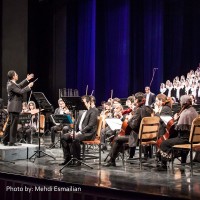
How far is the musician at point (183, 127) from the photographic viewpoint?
6.67m

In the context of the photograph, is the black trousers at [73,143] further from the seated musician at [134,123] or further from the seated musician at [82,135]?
the seated musician at [134,123]

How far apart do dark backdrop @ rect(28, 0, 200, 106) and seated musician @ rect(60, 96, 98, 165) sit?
8.33m

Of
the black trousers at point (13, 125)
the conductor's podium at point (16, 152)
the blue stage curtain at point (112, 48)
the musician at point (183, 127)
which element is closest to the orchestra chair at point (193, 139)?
the musician at point (183, 127)

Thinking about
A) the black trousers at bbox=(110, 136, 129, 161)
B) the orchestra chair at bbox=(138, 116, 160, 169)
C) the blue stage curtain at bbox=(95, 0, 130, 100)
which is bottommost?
the black trousers at bbox=(110, 136, 129, 161)

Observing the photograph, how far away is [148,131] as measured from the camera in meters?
7.23

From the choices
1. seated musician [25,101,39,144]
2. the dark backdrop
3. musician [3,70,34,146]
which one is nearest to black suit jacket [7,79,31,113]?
musician [3,70,34,146]

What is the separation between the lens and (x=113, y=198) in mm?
3945

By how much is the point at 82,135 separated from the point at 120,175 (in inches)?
49.7

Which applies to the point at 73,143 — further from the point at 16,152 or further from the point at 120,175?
the point at 16,152

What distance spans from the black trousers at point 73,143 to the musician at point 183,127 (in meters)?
1.42

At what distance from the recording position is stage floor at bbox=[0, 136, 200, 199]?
551 cm

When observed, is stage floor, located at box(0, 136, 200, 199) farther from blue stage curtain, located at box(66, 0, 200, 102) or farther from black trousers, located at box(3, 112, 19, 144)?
blue stage curtain, located at box(66, 0, 200, 102)

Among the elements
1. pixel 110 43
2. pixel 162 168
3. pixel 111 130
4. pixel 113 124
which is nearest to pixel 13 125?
pixel 113 124

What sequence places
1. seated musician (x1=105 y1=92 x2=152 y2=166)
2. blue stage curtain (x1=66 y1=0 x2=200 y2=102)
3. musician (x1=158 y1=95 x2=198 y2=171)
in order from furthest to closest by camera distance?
blue stage curtain (x1=66 y1=0 x2=200 y2=102), seated musician (x1=105 y1=92 x2=152 y2=166), musician (x1=158 y1=95 x2=198 y2=171)
